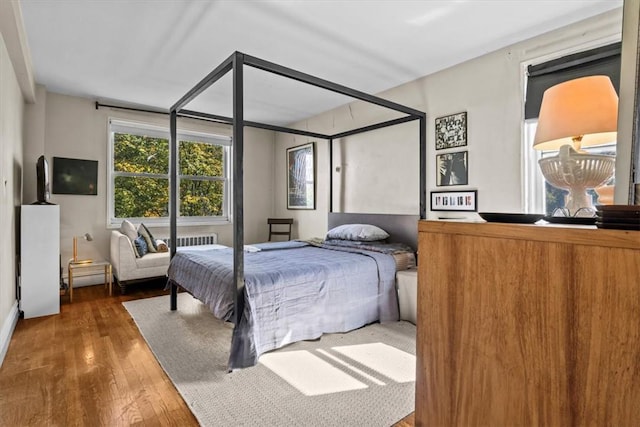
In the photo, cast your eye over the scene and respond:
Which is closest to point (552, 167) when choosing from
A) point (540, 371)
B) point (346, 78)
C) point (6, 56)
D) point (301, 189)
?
point (540, 371)

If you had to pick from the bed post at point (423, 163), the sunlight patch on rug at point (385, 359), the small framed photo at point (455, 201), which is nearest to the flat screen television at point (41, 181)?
the sunlight patch on rug at point (385, 359)

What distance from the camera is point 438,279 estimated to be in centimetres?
99

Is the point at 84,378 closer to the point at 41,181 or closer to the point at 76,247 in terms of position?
the point at 41,181

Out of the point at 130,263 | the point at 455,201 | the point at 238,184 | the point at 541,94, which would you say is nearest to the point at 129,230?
the point at 130,263

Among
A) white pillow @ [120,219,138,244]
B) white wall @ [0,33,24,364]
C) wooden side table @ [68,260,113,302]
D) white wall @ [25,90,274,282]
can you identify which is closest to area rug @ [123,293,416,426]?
white wall @ [0,33,24,364]

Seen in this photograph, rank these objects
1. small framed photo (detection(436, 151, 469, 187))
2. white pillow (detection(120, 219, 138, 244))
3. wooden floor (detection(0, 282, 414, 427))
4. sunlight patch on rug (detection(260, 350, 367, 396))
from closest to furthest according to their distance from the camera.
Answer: wooden floor (detection(0, 282, 414, 427)) < sunlight patch on rug (detection(260, 350, 367, 396)) < small framed photo (detection(436, 151, 469, 187)) < white pillow (detection(120, 219, 138, 244))

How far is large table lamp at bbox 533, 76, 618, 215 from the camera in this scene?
1053 millimetres

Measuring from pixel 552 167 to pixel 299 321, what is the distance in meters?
1.96

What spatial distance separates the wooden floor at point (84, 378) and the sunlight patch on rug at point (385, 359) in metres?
0.42

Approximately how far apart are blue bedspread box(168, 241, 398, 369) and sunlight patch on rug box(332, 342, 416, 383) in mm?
299

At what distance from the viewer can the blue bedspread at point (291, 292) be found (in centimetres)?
230

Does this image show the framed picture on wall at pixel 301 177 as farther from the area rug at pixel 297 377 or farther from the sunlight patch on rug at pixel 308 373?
the sunlight patch on rug at pixel 308 373

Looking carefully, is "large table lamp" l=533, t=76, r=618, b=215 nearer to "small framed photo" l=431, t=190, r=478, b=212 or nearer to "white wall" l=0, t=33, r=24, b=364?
"small framed photo" l=431, t=190, r=478, b=212

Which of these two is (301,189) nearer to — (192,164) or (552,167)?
(192,164)
